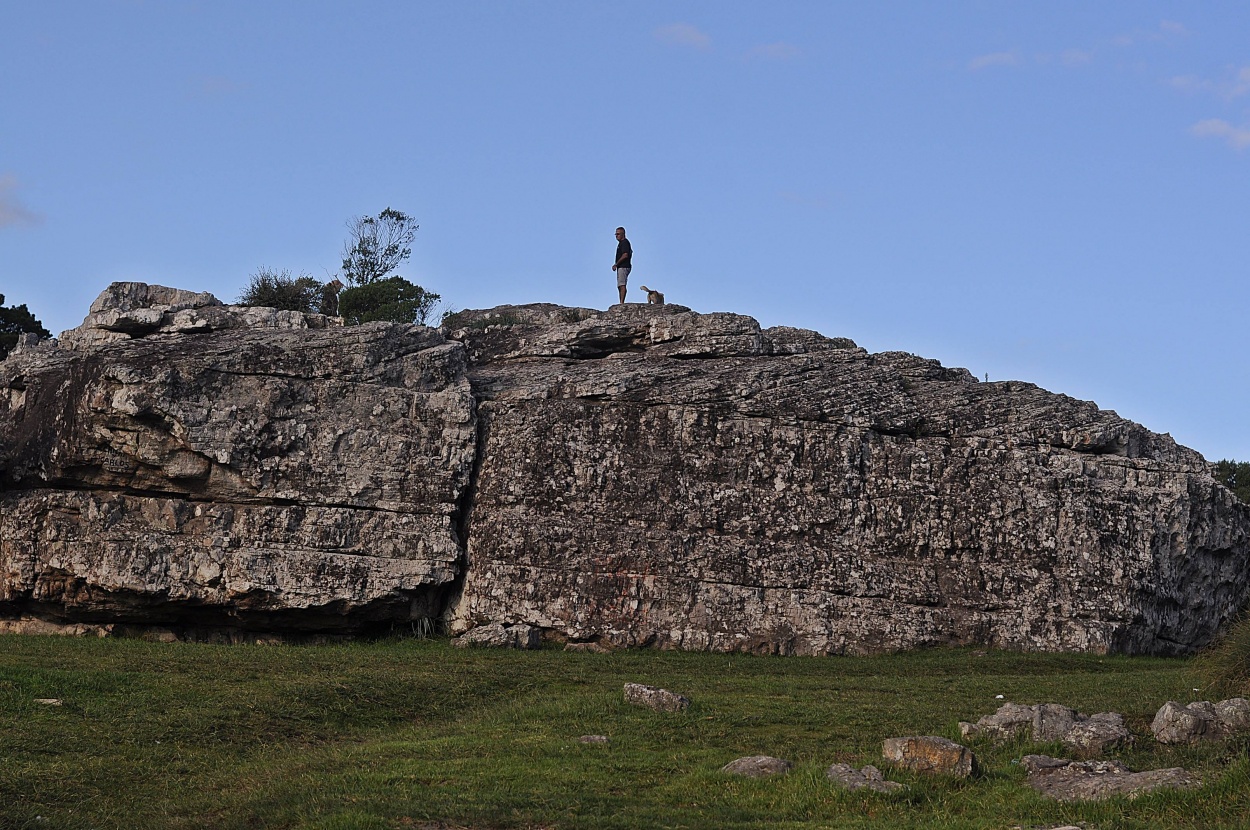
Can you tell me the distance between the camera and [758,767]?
1485 cm

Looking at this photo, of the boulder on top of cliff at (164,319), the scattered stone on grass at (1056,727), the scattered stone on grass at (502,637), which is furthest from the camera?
the boulder on top of cliff at (164,319)

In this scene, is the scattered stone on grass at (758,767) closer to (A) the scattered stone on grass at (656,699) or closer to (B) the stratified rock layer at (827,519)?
(A) the scattered stone on grass at (656,699)

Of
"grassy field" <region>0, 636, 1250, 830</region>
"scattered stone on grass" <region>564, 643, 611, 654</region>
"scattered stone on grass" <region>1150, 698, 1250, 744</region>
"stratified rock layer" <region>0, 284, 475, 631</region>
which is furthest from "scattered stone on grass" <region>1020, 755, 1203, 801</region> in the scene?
"stratified rock layer" <region>0, 284, 475, 631</region>

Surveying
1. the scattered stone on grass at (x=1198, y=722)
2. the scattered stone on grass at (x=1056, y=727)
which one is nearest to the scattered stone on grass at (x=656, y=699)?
the scattered stone on grass at (x=1056, y=727)

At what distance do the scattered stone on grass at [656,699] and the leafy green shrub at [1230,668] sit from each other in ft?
25.3

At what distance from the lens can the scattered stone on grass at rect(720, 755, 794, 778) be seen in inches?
579

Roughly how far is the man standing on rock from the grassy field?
47.9 feet

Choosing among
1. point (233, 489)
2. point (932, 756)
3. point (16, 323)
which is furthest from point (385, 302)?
point (932, 756)

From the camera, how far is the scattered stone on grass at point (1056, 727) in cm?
1558

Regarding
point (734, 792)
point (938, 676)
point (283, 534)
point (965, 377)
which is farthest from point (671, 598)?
point (734, 792)

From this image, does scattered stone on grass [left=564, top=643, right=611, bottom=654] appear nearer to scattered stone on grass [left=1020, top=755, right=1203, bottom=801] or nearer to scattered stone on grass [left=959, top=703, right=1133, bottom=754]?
scattered stone on grass [left=959, top=703, right=1133, bottom=754]

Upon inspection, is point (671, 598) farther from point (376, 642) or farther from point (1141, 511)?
point (1141, 511)

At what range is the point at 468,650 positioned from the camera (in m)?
25.8

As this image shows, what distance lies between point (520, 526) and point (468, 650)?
308 centimetres
